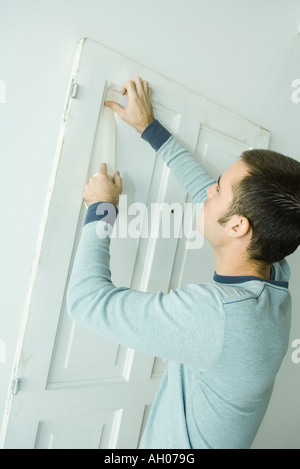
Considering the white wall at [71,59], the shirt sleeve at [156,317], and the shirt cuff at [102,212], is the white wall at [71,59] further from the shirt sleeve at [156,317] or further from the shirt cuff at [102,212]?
the shirt sleeve at [156,317]

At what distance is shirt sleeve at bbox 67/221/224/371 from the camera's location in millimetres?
896

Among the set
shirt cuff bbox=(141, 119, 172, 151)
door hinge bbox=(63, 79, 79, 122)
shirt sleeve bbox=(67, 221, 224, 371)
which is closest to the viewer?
shirt sleeve bbox=(67, 221, 224, 371)

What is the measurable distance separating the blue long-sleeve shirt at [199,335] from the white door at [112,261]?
235mm

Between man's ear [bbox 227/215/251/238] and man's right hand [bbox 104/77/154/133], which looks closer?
man's ear [bbox 227/215/251/238]

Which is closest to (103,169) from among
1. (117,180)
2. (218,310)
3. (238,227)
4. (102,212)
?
(117,180)

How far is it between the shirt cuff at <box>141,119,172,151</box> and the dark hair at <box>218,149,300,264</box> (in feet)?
1.19

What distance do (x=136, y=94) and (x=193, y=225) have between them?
0.58 metres

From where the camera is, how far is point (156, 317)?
0.90m

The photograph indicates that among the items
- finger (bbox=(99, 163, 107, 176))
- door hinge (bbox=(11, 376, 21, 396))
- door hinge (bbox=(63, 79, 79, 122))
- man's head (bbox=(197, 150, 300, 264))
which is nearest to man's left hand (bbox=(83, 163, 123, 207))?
finger (bbox=(99, 163, 107, 176))

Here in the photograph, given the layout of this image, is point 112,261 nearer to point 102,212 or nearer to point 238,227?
point 102,212

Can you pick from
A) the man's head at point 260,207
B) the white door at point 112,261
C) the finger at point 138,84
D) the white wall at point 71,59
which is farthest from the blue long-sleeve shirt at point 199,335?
the finger at point 138,84

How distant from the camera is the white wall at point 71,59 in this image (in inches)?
45.5

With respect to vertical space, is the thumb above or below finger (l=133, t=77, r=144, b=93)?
below

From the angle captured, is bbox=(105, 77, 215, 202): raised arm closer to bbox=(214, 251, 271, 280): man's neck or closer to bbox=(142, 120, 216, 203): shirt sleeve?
bbox=(142, 120, 216, 203): shirt sleeve
